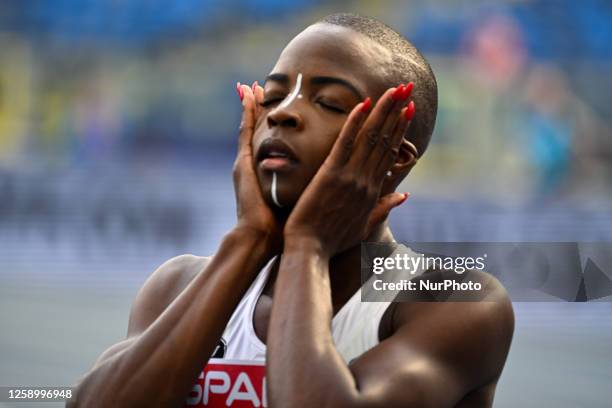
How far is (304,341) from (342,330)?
32cm

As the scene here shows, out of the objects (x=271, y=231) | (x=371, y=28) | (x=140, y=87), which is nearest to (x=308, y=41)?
(x=371, y=28)

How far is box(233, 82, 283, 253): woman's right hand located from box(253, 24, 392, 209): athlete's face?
1.1 inches

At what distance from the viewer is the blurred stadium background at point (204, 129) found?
40.9 feet

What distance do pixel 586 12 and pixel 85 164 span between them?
23.6 ft

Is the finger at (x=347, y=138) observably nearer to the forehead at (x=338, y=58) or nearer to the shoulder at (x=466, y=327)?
the forehead at (x=338, y=58)

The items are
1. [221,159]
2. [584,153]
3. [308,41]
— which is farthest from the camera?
[221,159]

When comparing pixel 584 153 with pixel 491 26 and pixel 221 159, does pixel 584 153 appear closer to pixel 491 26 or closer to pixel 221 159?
pixel 491 26

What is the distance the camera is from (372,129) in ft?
7.90

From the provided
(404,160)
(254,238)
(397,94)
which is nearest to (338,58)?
(397,94)

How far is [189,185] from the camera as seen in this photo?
539 inches

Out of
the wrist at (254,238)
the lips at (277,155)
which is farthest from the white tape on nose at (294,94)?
the wrist at (254,238)

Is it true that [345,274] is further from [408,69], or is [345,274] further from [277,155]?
[408,69]

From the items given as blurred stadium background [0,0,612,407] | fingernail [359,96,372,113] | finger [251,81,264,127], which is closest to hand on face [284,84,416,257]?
fingernail [359,96,372,113]

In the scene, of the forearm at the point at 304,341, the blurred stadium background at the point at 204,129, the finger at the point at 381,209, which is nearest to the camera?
the forearm at the point at 304,341
